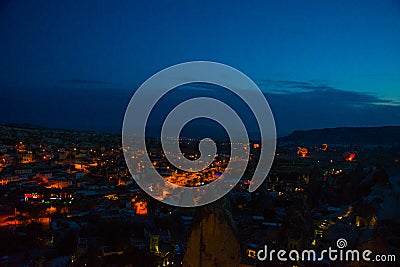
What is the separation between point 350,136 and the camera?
239 ft

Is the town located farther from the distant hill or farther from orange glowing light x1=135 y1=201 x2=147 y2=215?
the distant hill

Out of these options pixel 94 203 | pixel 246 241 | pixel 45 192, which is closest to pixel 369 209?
pixel 246 241

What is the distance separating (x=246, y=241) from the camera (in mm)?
9266

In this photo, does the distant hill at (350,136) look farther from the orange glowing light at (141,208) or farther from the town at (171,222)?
the orange glowing light at (141,208)

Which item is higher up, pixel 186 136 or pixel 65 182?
pixel 186 136

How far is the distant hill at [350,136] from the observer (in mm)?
64719

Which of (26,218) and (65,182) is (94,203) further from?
(65,182)

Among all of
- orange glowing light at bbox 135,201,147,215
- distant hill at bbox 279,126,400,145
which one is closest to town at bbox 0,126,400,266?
orange glowing light at bbox 135,201,147,215

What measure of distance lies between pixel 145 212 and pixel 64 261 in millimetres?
6315

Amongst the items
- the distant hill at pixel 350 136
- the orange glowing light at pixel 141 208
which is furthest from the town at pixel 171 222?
the distant hill at pixel 350 136

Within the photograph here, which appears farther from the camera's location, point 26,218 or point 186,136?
point 186,136

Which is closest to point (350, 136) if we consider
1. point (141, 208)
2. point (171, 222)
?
Answer: point (141, 208)

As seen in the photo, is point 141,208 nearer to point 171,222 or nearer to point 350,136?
point 171,222

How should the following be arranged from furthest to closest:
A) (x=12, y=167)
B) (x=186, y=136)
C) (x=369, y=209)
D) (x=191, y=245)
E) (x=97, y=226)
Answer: (x=186, y=136), (x=12, y=167), (x=97, y=226), (x=369, y=209), (x=191, y=245)
